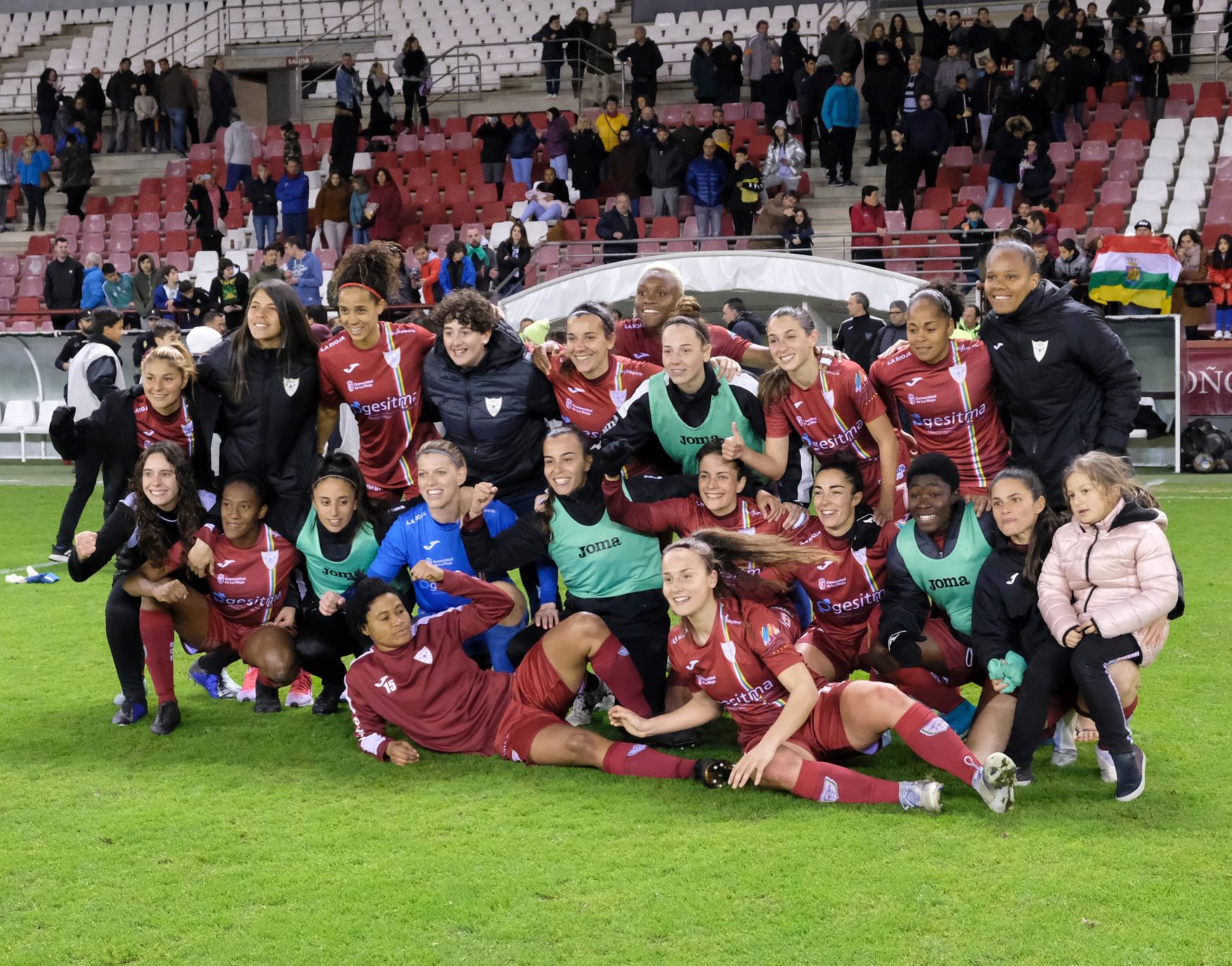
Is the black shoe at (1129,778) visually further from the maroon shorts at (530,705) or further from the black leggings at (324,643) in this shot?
the black leggings at (324,643)

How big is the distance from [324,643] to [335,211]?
13.9 meters

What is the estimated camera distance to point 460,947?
11.1ft

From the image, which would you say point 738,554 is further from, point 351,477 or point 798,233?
point 798,233

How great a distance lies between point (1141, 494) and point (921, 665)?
38.1 inches

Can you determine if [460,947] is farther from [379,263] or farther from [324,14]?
[324,14]

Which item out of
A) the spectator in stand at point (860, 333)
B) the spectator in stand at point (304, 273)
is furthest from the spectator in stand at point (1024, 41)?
the spectator in stand at point (304, 273)

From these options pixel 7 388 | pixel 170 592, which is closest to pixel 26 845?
pixel 170 592

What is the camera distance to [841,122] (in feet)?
58.4

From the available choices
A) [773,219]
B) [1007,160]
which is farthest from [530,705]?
→ [1007,160]

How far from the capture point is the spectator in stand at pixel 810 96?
18.0 m

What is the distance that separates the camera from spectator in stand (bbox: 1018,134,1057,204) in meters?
16.0

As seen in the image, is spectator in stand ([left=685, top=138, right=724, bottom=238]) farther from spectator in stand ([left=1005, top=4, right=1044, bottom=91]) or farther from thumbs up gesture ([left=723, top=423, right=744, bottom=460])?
thumbs up gesture ([left=723, top=423, right=744, bottom=460])

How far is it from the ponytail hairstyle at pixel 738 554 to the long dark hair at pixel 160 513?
2.13 m

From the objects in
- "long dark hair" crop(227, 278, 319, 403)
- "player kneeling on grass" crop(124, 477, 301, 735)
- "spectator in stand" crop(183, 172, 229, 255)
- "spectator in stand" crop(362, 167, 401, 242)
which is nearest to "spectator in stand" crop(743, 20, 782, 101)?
"spectator in stand" crop(362, 167, 401, 242)
